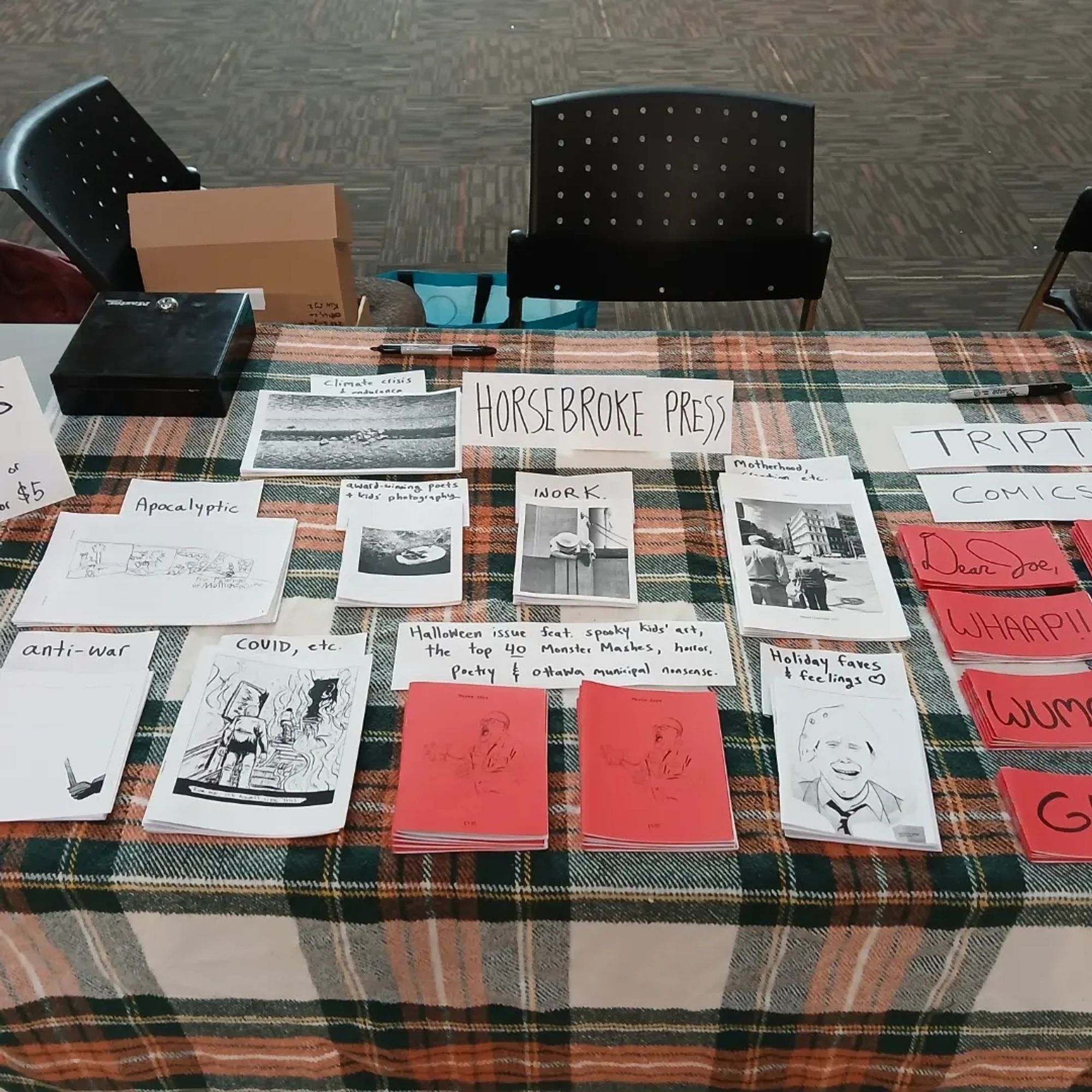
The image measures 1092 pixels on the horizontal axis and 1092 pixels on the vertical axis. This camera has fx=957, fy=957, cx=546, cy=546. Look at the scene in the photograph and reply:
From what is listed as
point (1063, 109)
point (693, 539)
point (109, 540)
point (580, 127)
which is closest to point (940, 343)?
point (693, 539)

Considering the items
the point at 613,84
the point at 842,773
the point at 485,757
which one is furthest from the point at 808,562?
the point at 613,84

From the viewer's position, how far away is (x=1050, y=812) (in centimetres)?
73

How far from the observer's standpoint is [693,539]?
3.18ft

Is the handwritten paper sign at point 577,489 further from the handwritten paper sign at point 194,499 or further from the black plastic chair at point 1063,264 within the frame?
the black plastic chair at point 1063,264

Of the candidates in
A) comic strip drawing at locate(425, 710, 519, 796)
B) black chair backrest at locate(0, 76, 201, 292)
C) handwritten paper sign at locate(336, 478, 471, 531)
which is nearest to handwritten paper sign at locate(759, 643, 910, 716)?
comic strip drawing at locate(425, 710, 519, 796)

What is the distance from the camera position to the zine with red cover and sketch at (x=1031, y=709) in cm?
78

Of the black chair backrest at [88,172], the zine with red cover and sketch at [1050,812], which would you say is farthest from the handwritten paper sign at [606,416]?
the black chair backrest at [88,172]

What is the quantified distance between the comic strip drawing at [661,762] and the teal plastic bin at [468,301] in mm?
1266

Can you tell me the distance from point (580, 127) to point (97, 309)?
0.74m

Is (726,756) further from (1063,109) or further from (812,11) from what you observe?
(812,11)

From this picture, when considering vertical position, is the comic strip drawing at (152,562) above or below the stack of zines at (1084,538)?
below

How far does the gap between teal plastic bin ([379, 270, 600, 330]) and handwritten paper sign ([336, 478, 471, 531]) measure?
3.12ft

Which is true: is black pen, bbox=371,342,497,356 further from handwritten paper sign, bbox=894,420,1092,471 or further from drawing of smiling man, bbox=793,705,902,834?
drawing of smiling man, bbox=793,705,902,834

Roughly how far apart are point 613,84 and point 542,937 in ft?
10.6
